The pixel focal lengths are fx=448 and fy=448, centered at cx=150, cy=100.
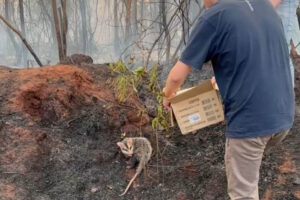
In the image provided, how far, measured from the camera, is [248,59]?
7.15 feet

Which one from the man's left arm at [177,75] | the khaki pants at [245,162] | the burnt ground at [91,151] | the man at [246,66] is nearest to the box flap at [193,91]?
the man's left arm at [177,75]

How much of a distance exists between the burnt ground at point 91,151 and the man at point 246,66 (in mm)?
1016

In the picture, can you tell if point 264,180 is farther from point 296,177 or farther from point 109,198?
point 109,198

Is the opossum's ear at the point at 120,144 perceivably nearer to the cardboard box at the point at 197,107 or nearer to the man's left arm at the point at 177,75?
the cardboard box at the point at 197,107

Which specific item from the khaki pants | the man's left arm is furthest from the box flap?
→ the khaki pants

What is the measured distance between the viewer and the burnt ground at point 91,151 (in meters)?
3.30

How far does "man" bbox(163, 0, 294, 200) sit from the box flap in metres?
0.31

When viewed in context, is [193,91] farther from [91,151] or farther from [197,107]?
[91,151]

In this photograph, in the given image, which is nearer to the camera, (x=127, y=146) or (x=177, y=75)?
(x=177, y=75)

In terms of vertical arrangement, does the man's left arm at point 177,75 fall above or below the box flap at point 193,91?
above

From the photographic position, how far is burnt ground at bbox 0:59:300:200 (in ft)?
10.8

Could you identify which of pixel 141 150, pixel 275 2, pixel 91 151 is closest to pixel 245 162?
pixel 141 150

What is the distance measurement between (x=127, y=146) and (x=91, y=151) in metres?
0.36

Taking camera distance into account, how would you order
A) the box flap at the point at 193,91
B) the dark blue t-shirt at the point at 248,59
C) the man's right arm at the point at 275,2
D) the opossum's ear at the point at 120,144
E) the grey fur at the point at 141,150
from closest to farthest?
1. the dark blue t-shirt at the point at 248,59
2. the box flap at the point at 193,91
3. the man's right arm at the point at 275,2
4. the grey fur at the point at 141,150
5. the opossum's ear at the point at 120,144
